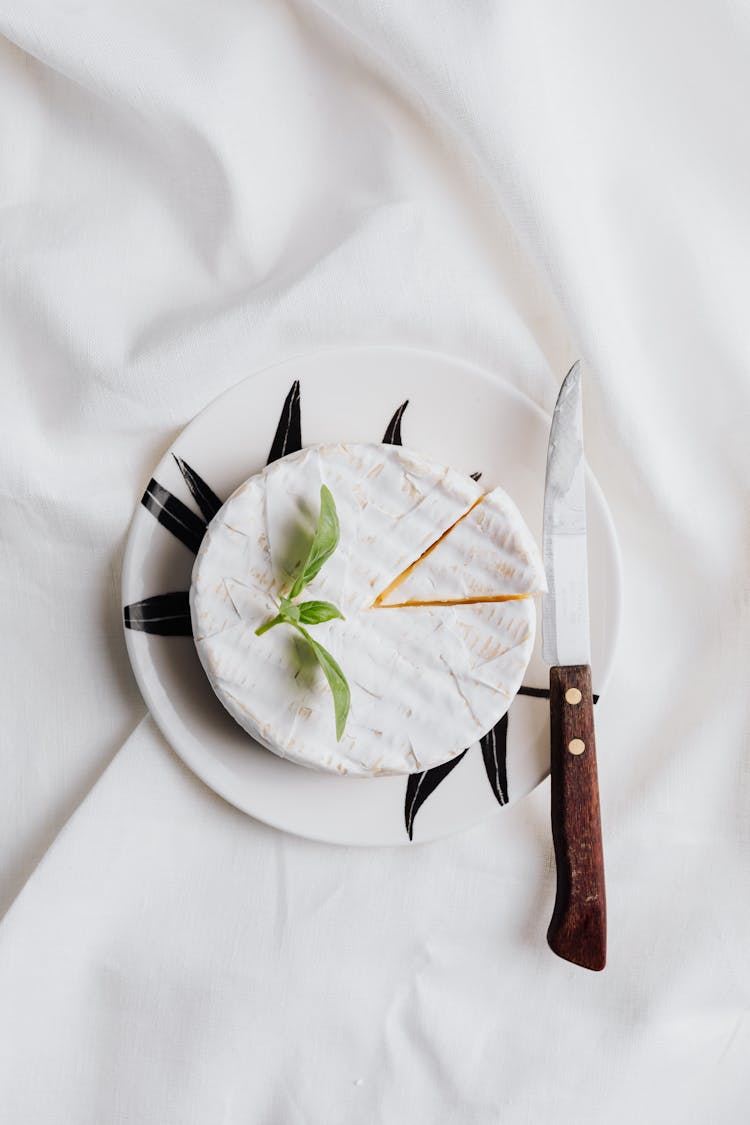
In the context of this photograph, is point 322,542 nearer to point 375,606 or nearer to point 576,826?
point 375,606

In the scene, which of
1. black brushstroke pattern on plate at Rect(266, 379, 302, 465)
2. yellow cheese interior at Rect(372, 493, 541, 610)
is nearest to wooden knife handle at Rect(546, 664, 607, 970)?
yellow cheese interior at Rect(372, 493, 541, 610)

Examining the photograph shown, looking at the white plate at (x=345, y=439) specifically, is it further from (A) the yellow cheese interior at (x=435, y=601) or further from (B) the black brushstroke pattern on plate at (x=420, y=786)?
(A) the yellow cheese interior at (x=435, y=601)

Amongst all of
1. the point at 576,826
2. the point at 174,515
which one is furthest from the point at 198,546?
the point at 576,826

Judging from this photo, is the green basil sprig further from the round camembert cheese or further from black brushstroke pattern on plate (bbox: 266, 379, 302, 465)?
black brushstroke pattern on plate (bbox: 266, 379, 302, 465)

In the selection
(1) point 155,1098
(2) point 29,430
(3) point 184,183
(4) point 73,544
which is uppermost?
(3) point 184,183

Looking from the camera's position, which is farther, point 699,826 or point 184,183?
point 699,826

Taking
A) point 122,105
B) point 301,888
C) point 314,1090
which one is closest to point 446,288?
point 122,105

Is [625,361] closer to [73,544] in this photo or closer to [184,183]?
[184,183]
